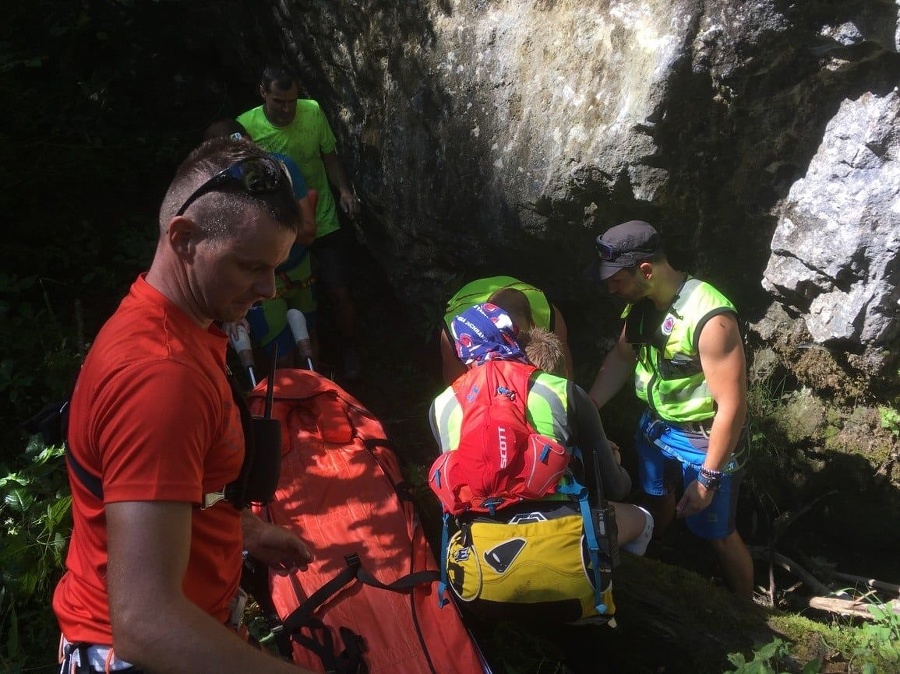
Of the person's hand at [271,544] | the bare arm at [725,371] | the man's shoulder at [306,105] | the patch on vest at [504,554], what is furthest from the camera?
the man's shoulder at [306,105]

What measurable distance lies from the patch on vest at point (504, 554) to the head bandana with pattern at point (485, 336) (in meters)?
0.78

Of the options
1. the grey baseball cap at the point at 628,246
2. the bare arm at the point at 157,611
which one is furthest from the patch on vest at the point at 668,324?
the bare arm at the point at 157,611

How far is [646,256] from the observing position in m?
3.33

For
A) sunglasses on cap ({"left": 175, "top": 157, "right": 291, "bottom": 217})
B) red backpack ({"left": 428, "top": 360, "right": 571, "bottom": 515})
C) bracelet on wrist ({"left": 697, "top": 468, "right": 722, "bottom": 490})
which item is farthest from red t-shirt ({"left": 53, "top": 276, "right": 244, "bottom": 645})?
bracelet on wrist ({"left": 697, "top": 468, "right": 722, "bottom": 490})

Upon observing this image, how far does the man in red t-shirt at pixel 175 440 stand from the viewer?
1260 mm

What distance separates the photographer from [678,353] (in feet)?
11.0

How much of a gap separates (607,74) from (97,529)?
11.4ft

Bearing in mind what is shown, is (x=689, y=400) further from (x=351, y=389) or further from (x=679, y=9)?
(x=351, y=389)

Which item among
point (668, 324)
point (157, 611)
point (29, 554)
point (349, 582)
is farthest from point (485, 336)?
point (29, 554)

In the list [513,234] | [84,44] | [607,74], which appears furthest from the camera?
[84,44]

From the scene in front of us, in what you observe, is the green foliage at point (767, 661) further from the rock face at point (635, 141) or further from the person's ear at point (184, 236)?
the person's ear at point (184, 236)

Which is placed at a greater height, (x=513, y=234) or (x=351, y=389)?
(x=513, y=234)

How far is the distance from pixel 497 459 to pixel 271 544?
0.85 meters

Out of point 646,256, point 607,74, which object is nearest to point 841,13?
point 607,74
